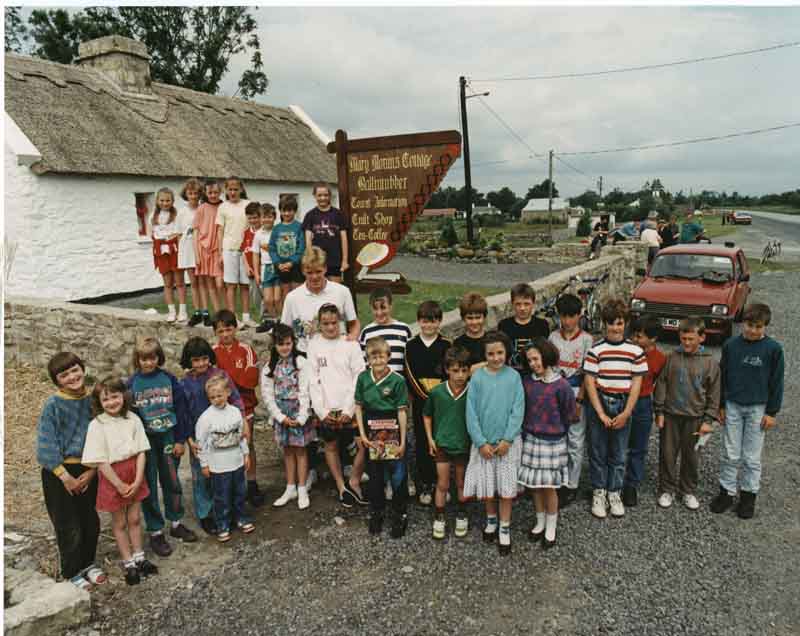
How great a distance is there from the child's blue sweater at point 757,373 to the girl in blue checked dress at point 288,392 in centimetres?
328

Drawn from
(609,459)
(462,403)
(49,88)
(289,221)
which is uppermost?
(49,88)

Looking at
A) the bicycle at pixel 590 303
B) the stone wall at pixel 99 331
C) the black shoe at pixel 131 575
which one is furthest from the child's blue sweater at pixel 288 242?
the bicycle at pixel 590 303

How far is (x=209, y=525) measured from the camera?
14.5 ft

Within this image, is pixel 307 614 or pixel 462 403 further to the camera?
pixel 462 403

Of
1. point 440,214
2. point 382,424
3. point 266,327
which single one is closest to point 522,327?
point 382,424

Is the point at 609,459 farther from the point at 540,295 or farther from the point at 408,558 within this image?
the point at 540,295

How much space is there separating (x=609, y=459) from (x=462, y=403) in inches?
51.2

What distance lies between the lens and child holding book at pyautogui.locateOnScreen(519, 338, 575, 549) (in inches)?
159

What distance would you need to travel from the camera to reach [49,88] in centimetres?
1379

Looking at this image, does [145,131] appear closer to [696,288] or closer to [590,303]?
[590,303]

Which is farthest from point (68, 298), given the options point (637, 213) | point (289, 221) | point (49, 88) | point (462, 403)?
point (637, 213)

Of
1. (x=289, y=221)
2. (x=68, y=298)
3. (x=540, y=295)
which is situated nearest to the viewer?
(x=289, y=221)

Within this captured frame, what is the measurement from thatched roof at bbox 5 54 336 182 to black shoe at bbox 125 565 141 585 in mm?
11016

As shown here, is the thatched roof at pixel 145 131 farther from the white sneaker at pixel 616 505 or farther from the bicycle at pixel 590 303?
the white sneaker at pixel 616 505
